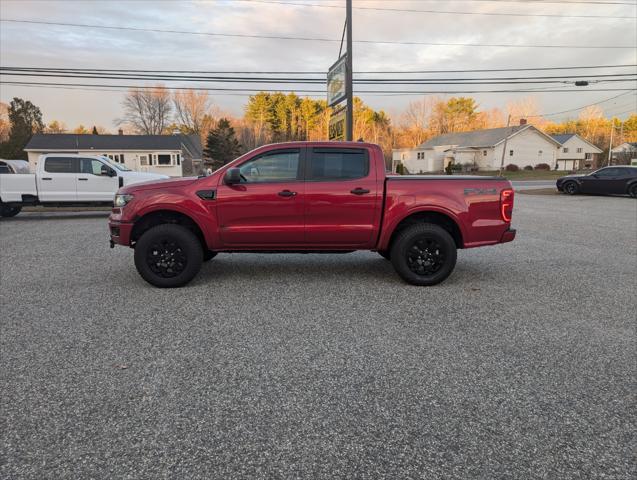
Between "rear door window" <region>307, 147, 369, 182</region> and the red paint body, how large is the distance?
0.11 m

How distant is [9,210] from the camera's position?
13703 mm

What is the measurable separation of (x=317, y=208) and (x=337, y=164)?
0.69 metres

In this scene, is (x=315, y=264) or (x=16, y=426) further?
(x=315, y=264)

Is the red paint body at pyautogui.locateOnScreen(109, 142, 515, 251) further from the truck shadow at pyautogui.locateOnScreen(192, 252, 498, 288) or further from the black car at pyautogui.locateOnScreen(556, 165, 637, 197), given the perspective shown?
the black car at pyautogui.locateOnScreen(556, 165, 637, 197)

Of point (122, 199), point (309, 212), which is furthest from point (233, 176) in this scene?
point (122, 199)

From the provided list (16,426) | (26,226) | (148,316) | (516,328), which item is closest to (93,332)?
(148,316)

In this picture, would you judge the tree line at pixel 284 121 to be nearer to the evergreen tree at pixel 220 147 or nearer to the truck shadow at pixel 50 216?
the evergreen tree at pixel 220 147

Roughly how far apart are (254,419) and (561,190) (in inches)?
924

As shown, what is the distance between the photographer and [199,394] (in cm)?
303

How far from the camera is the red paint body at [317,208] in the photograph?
5676 millimetres

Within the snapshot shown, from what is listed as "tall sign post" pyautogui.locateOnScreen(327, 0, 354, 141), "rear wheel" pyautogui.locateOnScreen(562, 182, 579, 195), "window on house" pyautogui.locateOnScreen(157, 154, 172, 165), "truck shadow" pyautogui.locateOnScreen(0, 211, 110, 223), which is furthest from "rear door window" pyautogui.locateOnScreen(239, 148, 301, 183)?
"window on house" pyautogui.locateOnScreen(157, 154, 172, 165)

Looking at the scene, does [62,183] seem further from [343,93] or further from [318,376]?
[318,376]

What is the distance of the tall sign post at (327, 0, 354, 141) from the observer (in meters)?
18.3

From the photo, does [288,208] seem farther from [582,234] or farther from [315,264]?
[582,234]
